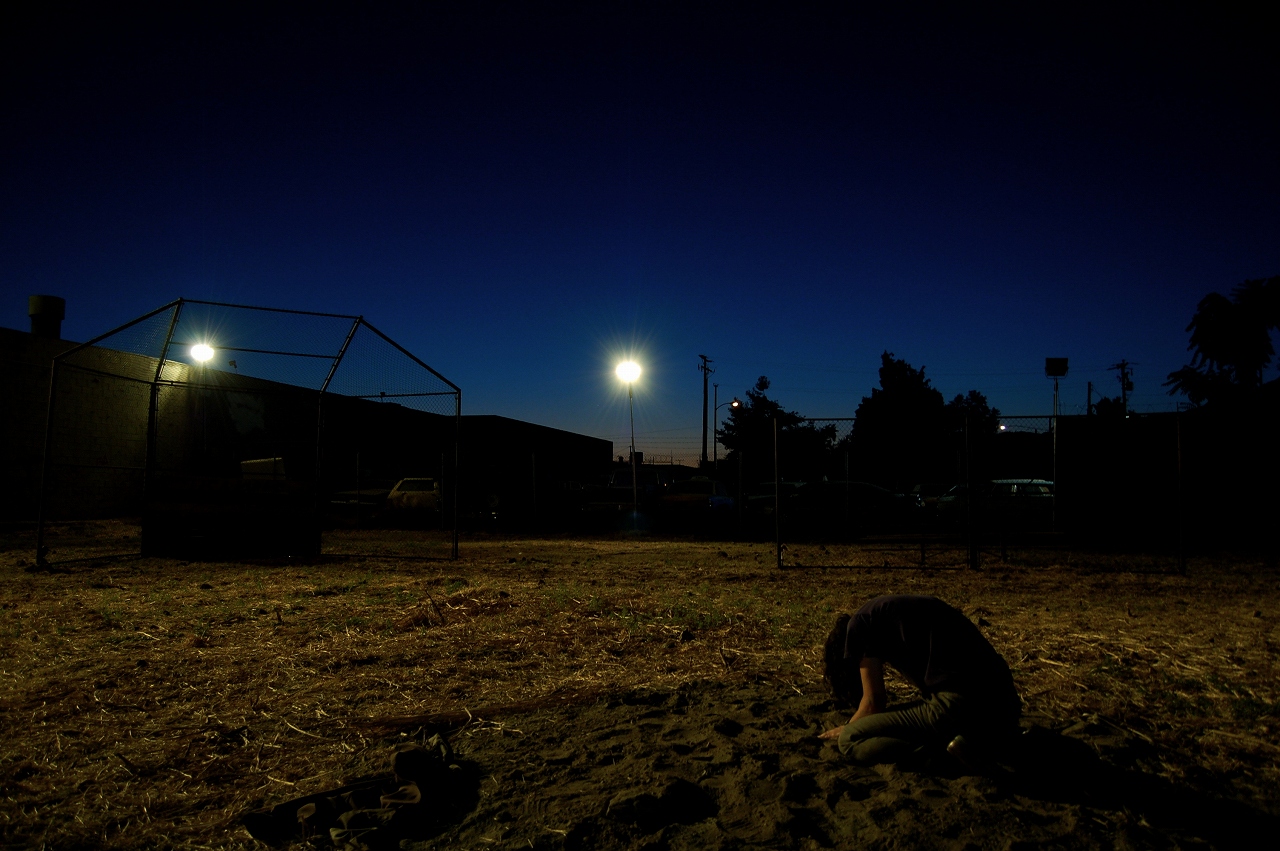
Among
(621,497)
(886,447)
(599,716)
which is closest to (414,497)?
(621,497)

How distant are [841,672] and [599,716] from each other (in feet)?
4.61

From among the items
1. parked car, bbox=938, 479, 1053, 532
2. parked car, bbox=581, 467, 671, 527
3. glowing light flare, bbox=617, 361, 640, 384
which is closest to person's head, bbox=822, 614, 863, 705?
parked car, bbox=938, 479, 1053, 532

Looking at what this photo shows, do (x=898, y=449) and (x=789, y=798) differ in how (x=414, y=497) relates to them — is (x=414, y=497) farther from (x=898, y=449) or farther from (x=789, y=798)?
(x=789, y=798)

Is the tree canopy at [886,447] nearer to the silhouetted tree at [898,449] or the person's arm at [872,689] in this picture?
the silhouetted tree at [898,449]

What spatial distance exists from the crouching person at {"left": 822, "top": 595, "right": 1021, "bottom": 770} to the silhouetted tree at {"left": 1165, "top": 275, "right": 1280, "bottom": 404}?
2309 centimetres

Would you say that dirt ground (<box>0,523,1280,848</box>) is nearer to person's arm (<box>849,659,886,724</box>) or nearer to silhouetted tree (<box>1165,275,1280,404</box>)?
person's arm (<box>849,659,886,724</box>)

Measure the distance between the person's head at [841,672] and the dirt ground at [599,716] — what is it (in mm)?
286

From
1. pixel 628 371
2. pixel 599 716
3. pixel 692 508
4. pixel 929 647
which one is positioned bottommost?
pixel 599 716

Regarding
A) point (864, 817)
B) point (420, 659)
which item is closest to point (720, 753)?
point (864, 817)

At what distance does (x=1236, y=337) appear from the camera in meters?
20.7

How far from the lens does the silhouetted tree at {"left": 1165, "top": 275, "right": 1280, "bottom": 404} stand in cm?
2053

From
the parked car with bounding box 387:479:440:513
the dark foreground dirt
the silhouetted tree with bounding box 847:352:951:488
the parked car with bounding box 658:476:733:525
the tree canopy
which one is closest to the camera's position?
the dark foreground dirt

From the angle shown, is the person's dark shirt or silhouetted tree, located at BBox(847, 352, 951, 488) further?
silhouetted tree, located at BBox(847, 352, 951, 488)

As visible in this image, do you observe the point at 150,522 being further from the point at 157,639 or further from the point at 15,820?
the point at 15,820
